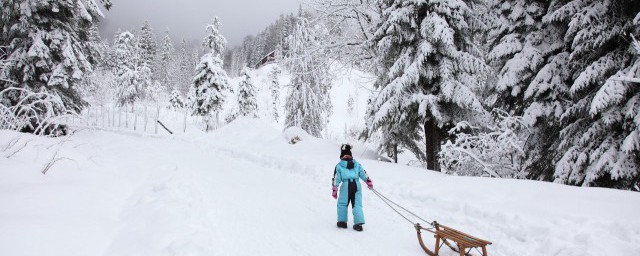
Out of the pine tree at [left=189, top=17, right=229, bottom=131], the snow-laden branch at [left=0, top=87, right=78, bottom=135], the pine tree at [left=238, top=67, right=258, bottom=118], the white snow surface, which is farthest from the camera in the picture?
the pine tree at [left=238, top=67, right=258, bottom=118]

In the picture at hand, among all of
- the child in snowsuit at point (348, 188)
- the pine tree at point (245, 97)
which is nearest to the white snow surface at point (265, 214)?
the child in snowsuit at point (348, 188)

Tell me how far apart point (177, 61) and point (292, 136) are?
89174 millimetres

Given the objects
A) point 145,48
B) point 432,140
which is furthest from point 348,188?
point 145,48

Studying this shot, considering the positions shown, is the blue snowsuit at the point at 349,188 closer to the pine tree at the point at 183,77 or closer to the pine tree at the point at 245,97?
the pine tree at the point at 245,97

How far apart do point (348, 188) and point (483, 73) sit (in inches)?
273

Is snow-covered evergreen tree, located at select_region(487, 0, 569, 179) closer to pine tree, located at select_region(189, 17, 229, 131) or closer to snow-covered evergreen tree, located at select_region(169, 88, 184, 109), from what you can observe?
pine tree, located at select_region(189, 17, 229, 131)

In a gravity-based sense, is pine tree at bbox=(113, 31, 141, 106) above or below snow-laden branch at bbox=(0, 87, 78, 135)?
above

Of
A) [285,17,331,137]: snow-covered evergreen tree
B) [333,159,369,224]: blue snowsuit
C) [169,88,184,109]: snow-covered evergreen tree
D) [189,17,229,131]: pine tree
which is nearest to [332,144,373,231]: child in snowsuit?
[333,159,369,224]: blue snowsuit

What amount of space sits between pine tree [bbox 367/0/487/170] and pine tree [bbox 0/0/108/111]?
14.6 metres

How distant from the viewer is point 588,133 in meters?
8.14

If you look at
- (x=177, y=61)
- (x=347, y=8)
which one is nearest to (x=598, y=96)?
(x=347, y=8)

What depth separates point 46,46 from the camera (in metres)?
15.8

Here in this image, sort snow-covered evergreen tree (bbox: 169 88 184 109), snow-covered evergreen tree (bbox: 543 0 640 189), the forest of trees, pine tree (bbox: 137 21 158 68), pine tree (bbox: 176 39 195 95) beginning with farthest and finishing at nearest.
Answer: pine tree (bbox: 176 39 195 95)
snow-covered evergreen tree (bbox: 169 88 184 109)
pine tree (bbox: 137 21 158 68)
the forest of trees
snow-covered evergreen tree (bbox: 543 0 640 189)

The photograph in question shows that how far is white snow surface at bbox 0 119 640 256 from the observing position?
4129 mm
